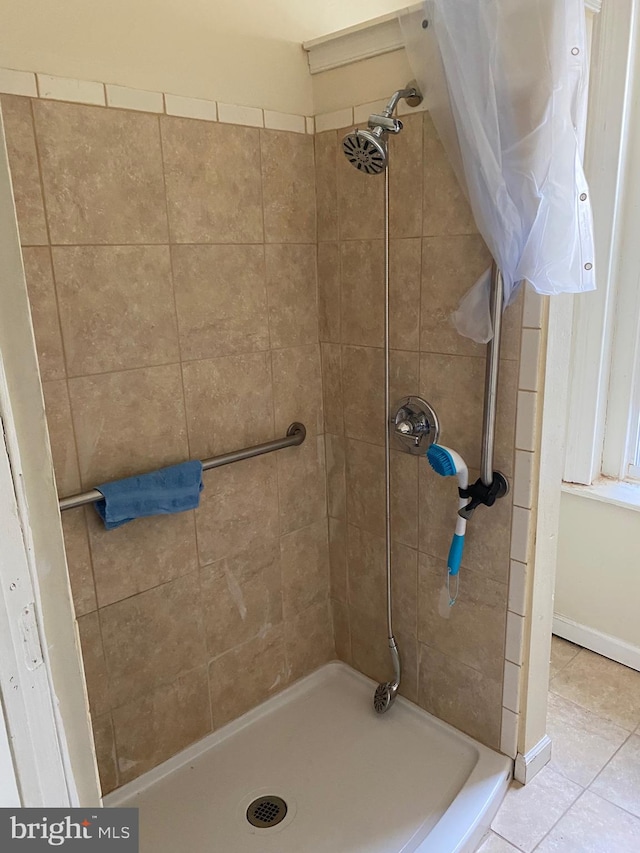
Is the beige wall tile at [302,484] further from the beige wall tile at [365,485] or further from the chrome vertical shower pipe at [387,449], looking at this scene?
the chrome vertical shower pipe at [387,449]

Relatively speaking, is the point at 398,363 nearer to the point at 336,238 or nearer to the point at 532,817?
the point at 336,238

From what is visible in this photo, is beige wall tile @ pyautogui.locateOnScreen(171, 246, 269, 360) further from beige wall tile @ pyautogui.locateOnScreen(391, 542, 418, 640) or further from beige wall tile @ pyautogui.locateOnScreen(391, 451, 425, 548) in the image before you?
beige wall tile @ pyautogui.locateOnScreen(391, 542, 418, 640)

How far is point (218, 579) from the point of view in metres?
1.77

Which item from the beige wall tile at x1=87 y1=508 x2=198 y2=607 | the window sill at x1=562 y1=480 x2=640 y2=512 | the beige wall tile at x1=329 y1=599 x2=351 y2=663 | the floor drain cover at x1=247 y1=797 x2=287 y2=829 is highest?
the beige wall tile at x1=87 y1=508 x2=198 y2=607

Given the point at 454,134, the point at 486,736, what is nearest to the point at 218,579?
the point at 486,736

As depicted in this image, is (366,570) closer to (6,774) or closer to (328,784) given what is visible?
(328,784)

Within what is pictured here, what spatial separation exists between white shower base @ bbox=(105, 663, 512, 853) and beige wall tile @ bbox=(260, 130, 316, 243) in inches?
56.0

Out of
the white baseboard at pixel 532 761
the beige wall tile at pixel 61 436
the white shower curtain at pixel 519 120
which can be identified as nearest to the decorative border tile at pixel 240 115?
the white shower curtain at pixel 519 120

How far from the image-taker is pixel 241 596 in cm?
184

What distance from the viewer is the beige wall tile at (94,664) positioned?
1.53 metres

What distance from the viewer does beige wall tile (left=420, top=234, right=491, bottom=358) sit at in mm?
1484

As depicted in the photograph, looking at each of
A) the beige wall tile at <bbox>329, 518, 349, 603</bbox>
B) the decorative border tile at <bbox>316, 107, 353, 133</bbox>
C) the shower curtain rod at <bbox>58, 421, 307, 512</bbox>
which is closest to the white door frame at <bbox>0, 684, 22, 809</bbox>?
the shower curtain rod at <bbox>58, 421, 307, 512</bbox>

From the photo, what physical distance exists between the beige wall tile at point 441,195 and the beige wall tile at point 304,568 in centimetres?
98

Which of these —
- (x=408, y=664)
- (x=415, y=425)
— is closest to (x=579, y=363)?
(x=415, y=425)
